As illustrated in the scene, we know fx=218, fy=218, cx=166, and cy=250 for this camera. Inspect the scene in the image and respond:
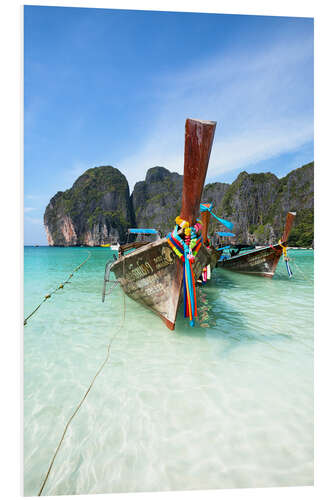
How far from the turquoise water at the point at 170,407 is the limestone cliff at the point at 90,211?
79453 millimetres

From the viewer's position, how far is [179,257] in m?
3.32

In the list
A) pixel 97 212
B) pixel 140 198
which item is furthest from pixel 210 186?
pixel 97 212

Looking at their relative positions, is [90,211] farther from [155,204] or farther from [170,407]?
[170,407]

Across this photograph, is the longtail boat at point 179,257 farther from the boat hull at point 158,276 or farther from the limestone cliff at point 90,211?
the limestone cliff at point 90,211

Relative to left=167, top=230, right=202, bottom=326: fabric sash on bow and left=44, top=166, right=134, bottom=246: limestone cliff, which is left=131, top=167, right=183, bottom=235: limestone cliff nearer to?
left=44, top=166, right=134, bottom=246: limestone cliff

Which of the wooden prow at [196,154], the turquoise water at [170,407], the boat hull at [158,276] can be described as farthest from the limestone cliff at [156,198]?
the wooden prow at [196,154]

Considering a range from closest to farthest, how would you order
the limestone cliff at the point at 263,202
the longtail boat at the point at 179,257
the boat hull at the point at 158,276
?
the longtail boat at the point at 179,257
the boat hull at the point at 158,276
the limestone cliff at the point at 263,202

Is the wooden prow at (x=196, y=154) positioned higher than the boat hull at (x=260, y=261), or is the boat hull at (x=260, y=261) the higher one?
the wooden prow at (x=196, y=154)

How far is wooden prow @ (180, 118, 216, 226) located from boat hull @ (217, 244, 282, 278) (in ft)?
30.9

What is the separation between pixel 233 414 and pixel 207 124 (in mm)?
2633

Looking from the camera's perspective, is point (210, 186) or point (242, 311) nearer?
point (242, 311)

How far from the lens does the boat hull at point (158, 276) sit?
354cm
